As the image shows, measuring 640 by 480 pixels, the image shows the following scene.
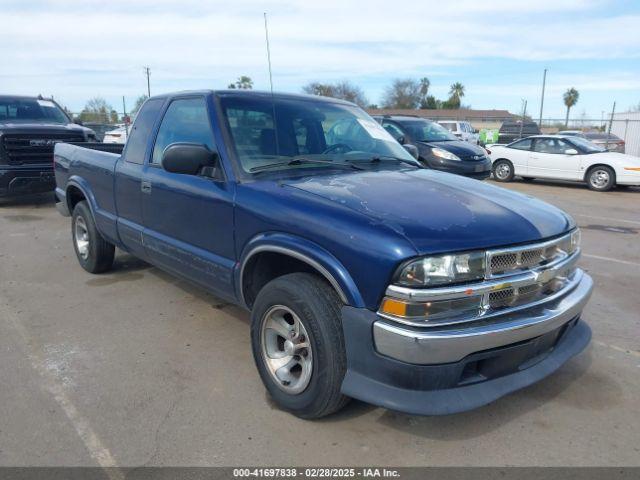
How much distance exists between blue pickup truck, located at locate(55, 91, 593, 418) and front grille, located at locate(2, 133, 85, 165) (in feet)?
21.3

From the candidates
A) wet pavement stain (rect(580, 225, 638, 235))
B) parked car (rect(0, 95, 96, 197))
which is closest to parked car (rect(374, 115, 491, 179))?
wet pavement stain (rect(580, 225, 638, 235))

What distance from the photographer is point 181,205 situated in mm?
3869

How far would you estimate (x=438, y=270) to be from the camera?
2455 millimetres

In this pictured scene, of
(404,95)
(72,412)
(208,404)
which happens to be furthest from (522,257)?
(404,95)

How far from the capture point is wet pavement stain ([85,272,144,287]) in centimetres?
546

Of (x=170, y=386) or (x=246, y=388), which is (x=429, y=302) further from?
(x=170, y=386)

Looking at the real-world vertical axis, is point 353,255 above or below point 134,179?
below

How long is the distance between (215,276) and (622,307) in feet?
12.4

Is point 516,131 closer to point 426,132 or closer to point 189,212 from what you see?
point 426,132

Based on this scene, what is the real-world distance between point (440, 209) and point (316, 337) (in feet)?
3.14

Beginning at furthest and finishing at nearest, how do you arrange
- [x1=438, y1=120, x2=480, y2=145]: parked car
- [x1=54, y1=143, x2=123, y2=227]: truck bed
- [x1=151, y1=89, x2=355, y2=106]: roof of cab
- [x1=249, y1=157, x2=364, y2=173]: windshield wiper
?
[x1=438, y1=120, x2=480, y2=145]: parked car < [x1=54, y1=143, x2=123, y2=227]: truck bed < [x1=151, y1=89, x2=355, y2=106]: roof of cab < [x1=249, y1=157, x2=364, y2=173]: windshield wiper

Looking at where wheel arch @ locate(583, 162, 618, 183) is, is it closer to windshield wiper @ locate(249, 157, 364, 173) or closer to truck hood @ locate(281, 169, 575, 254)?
truck hood @ locate(281, 169, 575, 254)

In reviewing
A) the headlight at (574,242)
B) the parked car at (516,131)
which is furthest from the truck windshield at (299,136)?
the parked car at (516,131)

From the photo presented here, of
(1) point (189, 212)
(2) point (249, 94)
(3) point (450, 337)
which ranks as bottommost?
(3) point (450, 337)
